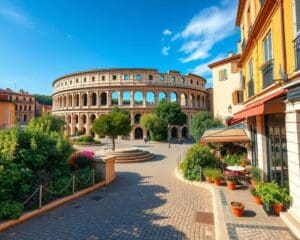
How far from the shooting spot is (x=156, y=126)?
43.7 m

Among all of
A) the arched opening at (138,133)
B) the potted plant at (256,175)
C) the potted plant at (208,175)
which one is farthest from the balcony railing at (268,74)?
the arched opening at (138,133)

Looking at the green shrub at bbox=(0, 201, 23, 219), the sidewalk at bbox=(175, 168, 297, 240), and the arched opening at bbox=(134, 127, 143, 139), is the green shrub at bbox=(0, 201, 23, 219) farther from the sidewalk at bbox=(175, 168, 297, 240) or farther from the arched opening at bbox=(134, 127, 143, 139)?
the arched opening at bbox=(134, 127, 143, 139)

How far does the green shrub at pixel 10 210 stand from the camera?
6844 millimetres

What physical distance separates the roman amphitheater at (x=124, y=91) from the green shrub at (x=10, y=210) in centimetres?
4287

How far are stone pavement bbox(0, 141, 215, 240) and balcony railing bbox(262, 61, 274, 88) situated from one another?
5776 millimetres

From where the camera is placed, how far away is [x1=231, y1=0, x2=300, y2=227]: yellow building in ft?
19.0

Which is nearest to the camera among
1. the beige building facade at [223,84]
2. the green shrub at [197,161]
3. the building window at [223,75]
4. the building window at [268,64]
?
the building window at [268,64]

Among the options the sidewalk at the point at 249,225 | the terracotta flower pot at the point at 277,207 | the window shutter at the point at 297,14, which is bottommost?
the sidewalk at the point at 249,225

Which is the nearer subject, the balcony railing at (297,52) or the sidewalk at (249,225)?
the sidewalk at (249,225)

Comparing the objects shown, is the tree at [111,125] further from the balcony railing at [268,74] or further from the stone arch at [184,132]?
the stone arch at [184,132]

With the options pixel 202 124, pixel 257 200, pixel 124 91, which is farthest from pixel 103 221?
pixel 124 91

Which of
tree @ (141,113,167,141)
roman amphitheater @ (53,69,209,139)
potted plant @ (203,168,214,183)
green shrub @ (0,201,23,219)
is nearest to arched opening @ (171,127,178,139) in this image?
roman amphitheater @ (53,69,209,139)

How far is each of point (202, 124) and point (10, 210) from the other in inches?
968

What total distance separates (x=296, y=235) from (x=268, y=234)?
65 centimetres
